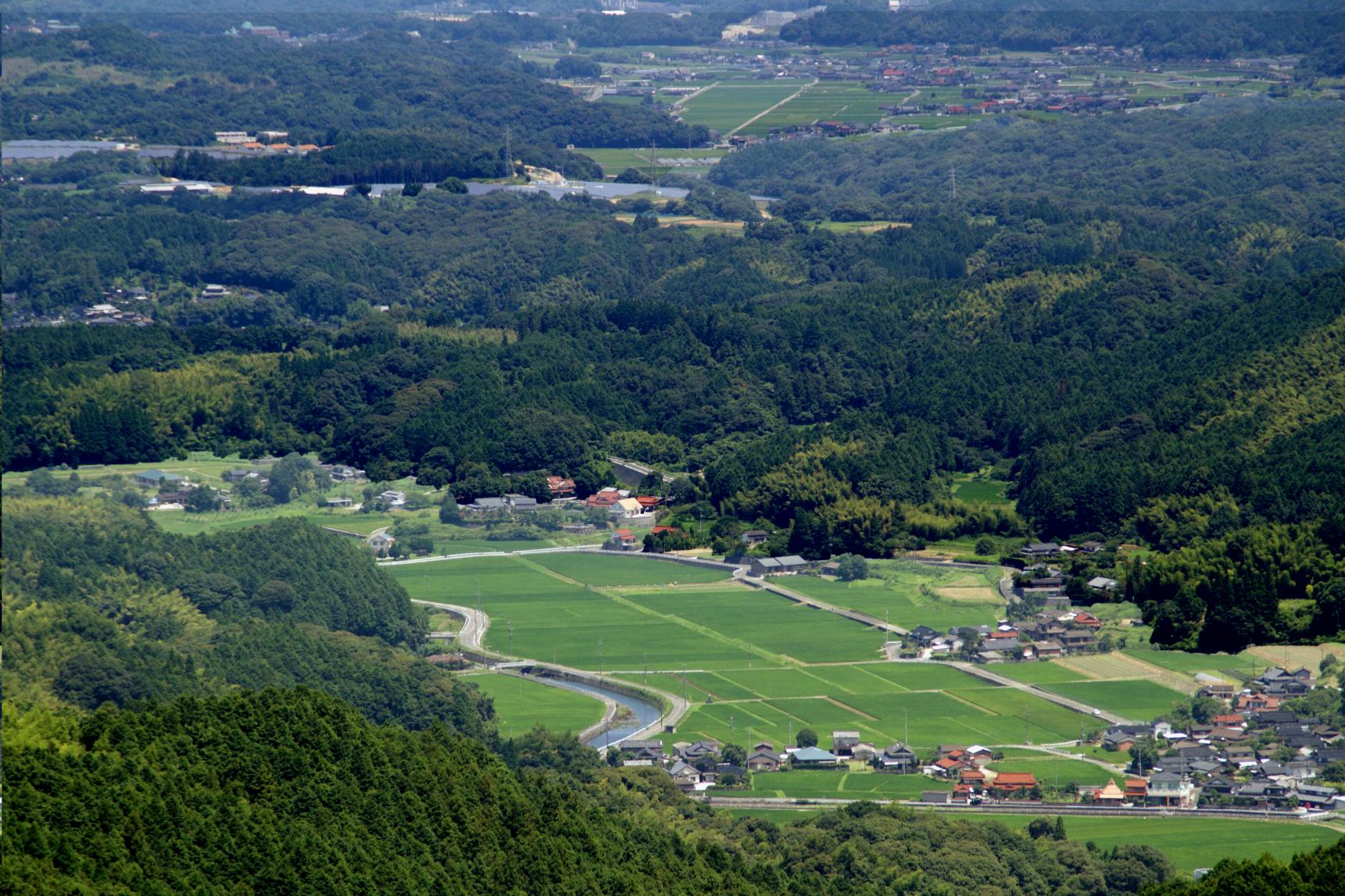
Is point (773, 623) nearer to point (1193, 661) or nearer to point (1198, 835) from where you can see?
point (1193, 661)

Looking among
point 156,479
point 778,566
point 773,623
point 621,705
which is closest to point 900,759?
point 621,705

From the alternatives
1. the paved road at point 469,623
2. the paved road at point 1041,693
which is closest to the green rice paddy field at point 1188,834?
the paved road at point 1041,693

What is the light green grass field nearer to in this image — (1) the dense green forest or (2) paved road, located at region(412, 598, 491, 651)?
(1) the dense green forest

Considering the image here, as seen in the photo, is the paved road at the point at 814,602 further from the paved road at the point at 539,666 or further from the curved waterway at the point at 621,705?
the curved waterway at the point at 621,705

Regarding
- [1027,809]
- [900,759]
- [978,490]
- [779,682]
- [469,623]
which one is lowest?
[469,623]

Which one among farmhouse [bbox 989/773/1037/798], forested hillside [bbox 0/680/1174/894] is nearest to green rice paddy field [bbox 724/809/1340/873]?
forested hillside [bbox 0/680/1174/894]

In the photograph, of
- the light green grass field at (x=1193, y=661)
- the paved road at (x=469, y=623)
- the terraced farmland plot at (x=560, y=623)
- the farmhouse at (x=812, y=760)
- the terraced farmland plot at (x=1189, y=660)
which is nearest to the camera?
the farmhouse at (x=812, y=760)

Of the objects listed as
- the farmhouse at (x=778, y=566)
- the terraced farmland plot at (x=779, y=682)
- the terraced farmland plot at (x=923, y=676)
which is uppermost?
the terraced farmland plot at (x=923, y=676)
